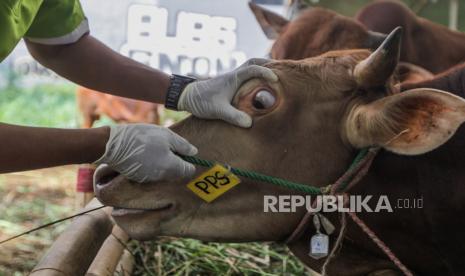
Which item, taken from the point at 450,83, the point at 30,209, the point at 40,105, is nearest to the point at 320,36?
the point at 450,83

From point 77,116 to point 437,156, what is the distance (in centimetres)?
667

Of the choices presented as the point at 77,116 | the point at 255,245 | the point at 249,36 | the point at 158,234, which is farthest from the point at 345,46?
the point at 77,116

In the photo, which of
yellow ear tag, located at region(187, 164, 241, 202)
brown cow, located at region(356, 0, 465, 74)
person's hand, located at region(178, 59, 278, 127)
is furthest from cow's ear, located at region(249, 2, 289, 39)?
yellow ear tag, located at region(187, 164, 241, 202)

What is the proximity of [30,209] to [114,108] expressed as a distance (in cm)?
263

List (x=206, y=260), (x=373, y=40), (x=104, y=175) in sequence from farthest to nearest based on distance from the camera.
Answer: (x=373, y=40)
(x=206, y=260)
(x=104, y=175)

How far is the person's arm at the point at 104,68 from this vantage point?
10.3ft

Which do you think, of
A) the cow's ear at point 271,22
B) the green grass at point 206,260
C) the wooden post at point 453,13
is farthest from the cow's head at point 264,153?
the wooden post at point 453,13

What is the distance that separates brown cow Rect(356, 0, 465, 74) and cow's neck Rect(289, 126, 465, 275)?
8.27 ft

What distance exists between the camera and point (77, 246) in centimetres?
299

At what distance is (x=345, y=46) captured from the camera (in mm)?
4508

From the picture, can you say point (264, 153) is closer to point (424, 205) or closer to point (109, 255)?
point (424, 205)

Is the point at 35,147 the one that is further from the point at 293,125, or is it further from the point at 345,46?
the point at 345,46

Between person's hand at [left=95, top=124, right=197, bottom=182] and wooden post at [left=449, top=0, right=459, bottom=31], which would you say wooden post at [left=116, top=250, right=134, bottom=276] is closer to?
person's hand at [left=95, top=124, right=197, bottom=182]

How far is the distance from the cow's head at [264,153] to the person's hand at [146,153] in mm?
80
